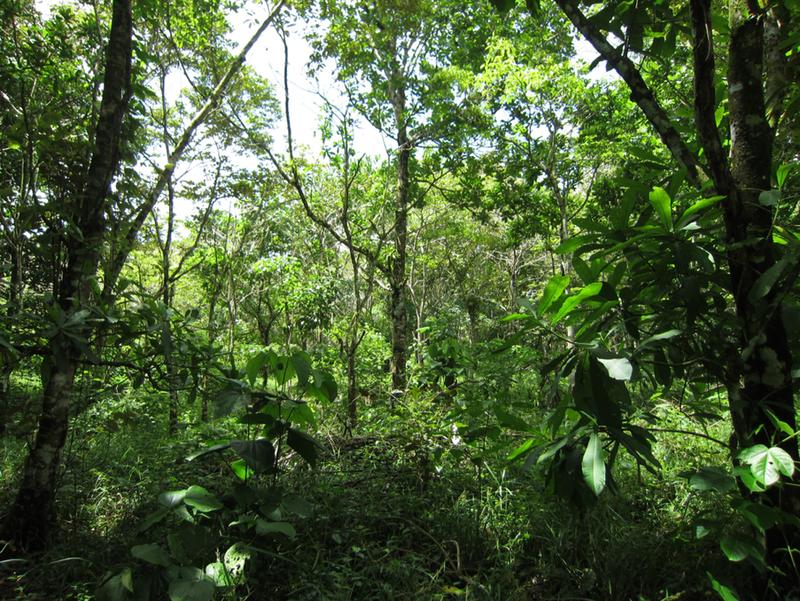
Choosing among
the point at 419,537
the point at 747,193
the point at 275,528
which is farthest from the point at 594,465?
the point at 419,537

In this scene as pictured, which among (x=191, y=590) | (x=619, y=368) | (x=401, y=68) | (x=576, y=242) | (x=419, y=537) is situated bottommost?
(x=419, y=537)

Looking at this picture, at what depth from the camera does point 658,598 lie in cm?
202

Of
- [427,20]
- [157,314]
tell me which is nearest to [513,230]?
[427,20]

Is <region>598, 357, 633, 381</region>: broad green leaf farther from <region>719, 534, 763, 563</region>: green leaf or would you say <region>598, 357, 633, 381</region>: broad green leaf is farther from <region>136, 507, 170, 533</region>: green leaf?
<region>136, 507, 170, 533</region>: green leaf

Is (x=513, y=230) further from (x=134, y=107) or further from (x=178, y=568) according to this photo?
(x=178, y=568)

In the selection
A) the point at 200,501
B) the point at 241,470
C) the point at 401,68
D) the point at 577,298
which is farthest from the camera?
the point at 401,68

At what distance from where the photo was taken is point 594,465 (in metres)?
1.34

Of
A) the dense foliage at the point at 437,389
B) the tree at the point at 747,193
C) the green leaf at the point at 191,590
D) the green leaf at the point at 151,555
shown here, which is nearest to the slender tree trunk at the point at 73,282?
the dense foliage at the point at 437,389

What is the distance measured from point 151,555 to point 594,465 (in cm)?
138

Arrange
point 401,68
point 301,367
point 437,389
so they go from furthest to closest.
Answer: point 401,68 → point 437,389 → point 301,367

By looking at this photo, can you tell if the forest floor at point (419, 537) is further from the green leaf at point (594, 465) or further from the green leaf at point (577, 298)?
the green leaf at point (577, 298)

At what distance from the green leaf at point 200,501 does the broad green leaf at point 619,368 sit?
138cm

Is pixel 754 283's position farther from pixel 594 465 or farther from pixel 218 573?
pixel 218 573

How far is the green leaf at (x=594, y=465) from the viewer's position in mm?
1295
